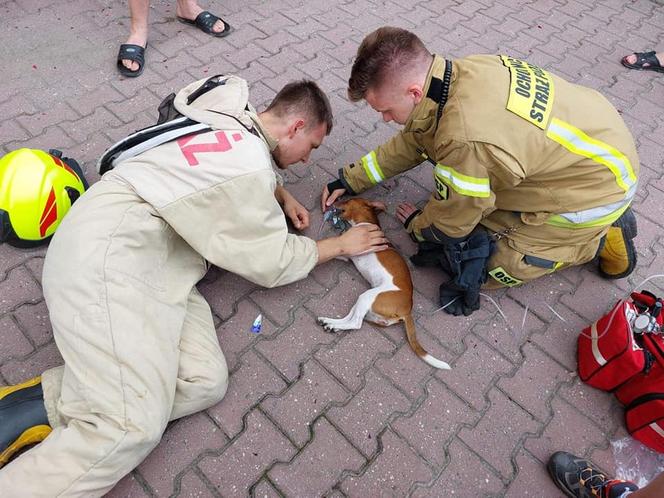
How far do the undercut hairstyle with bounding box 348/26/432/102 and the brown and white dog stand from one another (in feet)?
3.41

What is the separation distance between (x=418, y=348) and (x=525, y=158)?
1.14 m

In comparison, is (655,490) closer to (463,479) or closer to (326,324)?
(463,479)

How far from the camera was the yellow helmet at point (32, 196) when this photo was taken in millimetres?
2529

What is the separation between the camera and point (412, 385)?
2.53 meters

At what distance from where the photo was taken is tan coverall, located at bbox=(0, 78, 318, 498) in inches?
74.0

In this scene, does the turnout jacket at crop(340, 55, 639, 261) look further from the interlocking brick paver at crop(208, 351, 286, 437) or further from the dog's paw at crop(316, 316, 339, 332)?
the interlocking brick paver at crop(208, 351, 286, 437)

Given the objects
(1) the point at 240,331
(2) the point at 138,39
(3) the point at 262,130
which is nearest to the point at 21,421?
(1) the point at 240,331

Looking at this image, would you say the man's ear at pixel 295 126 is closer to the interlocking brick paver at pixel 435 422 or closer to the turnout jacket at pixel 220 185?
the turnout jacket at pixel 220 185

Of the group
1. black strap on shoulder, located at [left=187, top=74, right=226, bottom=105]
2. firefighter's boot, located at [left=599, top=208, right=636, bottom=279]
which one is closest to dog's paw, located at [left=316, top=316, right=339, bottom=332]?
black strap on shoulder, located at [left=187, top=74, right=226, bottom=105]

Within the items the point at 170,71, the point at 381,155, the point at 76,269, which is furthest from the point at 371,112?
the point at 76,269

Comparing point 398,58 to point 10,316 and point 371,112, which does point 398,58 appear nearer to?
point 371,112

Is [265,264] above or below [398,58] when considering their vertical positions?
below

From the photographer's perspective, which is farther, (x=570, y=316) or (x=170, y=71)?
(x=170, y=71)

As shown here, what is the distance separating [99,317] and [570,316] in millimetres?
2671
